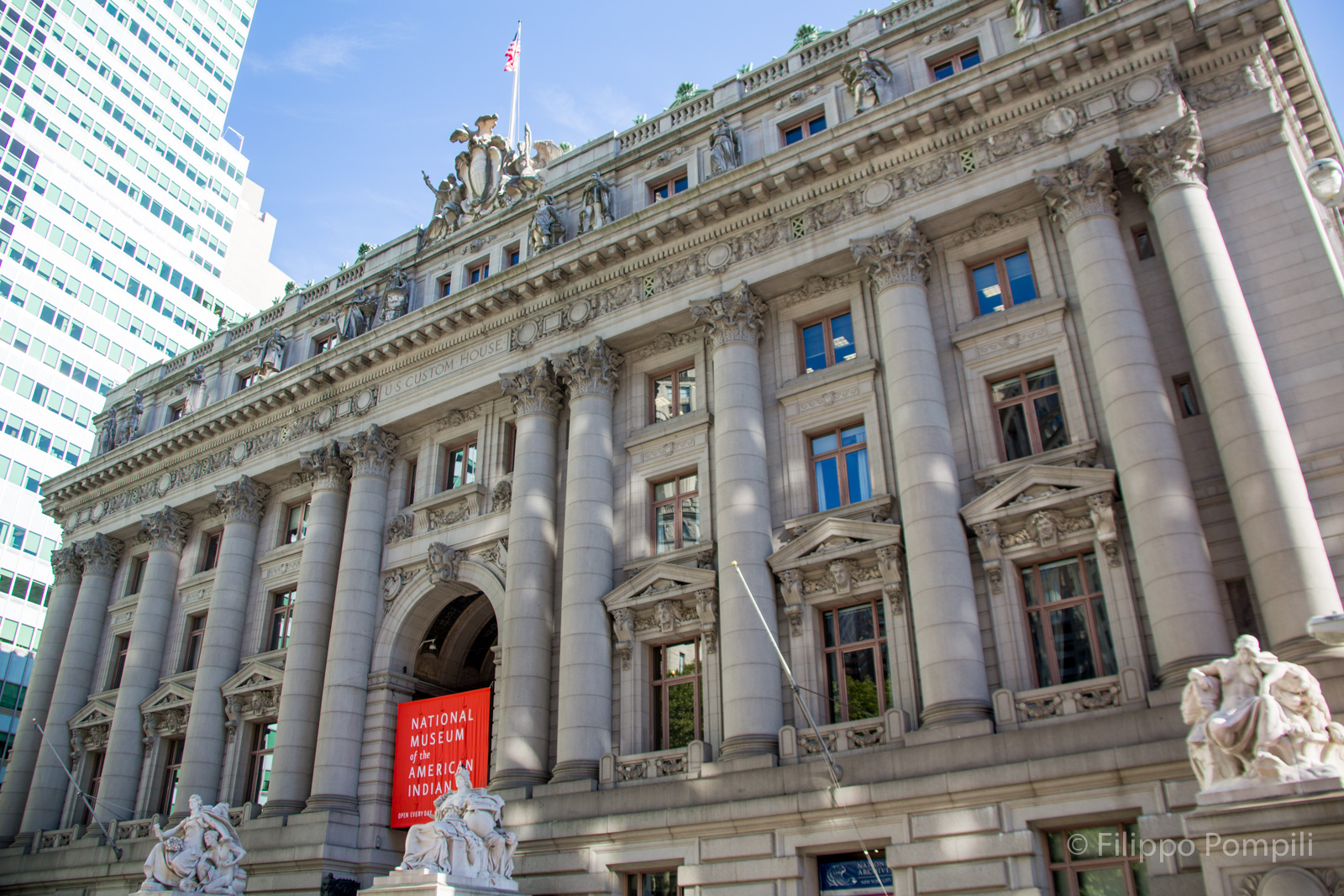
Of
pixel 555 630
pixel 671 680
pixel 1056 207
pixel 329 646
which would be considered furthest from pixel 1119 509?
pixel 329 646

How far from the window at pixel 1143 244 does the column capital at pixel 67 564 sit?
4474 centimetres

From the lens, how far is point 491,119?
39.5 meters

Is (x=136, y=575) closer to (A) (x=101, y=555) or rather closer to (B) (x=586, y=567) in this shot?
(A) (x=101, y=555)

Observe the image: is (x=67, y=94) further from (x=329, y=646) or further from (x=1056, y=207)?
(x=1056, y=207)

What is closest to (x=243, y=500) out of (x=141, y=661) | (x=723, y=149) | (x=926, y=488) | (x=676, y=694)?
(x=141, y=661)

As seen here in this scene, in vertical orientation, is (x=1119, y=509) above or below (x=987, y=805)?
above

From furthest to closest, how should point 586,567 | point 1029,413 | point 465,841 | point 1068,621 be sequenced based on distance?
point 586,567, point 1029,413, point 1068,621, point 465,841

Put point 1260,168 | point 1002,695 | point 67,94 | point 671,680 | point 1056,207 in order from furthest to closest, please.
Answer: point 67,94
point 671,680
point 1056,207
point 1260,168
point 1002,695

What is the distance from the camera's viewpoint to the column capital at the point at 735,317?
28359 millimetres

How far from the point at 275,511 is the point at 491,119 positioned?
17765mm

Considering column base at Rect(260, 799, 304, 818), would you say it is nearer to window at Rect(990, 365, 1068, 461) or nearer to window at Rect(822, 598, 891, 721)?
window at Rect(822, 598, 891, 721)

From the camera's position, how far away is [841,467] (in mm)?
26344

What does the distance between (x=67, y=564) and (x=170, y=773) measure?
14093 millimetres

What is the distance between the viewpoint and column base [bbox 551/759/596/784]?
25500mm
